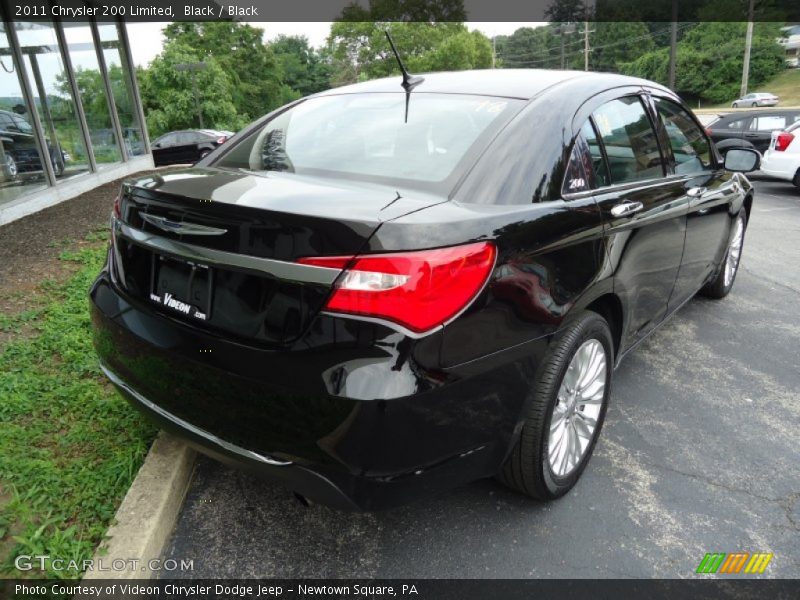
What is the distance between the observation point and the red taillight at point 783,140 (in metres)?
10.5

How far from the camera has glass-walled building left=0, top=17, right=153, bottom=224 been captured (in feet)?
27.7

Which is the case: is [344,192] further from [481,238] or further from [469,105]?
[469,105]

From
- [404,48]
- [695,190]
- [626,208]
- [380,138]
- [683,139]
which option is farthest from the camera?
[404,48]

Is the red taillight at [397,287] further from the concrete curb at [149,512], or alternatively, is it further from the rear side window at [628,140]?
the rear side window at [628,140]

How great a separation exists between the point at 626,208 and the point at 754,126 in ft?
41.4

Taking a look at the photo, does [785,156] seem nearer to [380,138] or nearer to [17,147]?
[380,138]

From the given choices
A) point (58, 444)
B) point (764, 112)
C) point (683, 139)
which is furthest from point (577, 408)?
point (764, 112)

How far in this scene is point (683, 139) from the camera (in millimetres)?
3486

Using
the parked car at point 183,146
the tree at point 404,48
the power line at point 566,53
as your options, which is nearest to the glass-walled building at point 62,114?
the parked car at point 183,146

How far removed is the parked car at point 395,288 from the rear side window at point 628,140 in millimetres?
17

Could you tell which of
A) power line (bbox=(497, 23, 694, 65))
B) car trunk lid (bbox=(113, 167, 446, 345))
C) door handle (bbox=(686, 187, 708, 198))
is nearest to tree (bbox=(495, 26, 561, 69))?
power line (bbox=(497, 23, 694, 65))

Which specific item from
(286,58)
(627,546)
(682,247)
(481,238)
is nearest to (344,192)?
(481,238)

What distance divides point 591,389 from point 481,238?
3.57 ft

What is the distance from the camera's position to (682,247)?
3262 mm
